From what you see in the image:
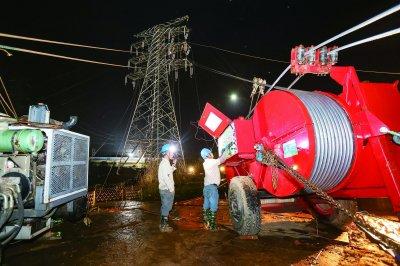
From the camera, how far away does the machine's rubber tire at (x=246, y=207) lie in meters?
6.21

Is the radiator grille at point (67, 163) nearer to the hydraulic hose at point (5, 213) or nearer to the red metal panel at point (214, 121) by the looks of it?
the hydraulic hose at point (5, 213)

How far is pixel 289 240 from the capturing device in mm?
6293

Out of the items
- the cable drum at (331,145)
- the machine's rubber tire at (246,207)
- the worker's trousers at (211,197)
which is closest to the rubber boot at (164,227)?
the worker's trousers at (211,197)

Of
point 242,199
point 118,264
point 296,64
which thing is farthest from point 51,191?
point 296,64

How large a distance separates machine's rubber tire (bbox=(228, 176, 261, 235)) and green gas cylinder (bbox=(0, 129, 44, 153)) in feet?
13.6

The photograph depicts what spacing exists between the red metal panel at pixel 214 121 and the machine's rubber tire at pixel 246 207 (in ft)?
4.96

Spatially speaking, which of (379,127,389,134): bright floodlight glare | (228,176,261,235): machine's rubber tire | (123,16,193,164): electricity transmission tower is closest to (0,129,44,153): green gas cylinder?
(228,176,261,235): machine's rubber tire

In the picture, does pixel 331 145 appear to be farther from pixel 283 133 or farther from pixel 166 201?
pixel 166 201

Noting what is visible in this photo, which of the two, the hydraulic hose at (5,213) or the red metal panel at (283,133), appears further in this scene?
the red metal panel at (283,133)

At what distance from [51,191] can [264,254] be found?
427cm

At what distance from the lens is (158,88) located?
2773cm

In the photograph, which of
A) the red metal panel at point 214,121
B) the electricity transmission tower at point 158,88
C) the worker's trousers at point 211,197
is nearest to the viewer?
the red metal panel at point 214,121

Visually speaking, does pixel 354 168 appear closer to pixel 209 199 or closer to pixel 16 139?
pixel 209 199

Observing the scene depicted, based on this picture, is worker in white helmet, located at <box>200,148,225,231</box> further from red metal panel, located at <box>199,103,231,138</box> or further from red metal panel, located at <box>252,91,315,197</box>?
red metal panel, located at <box>252,91,315,197</box>
